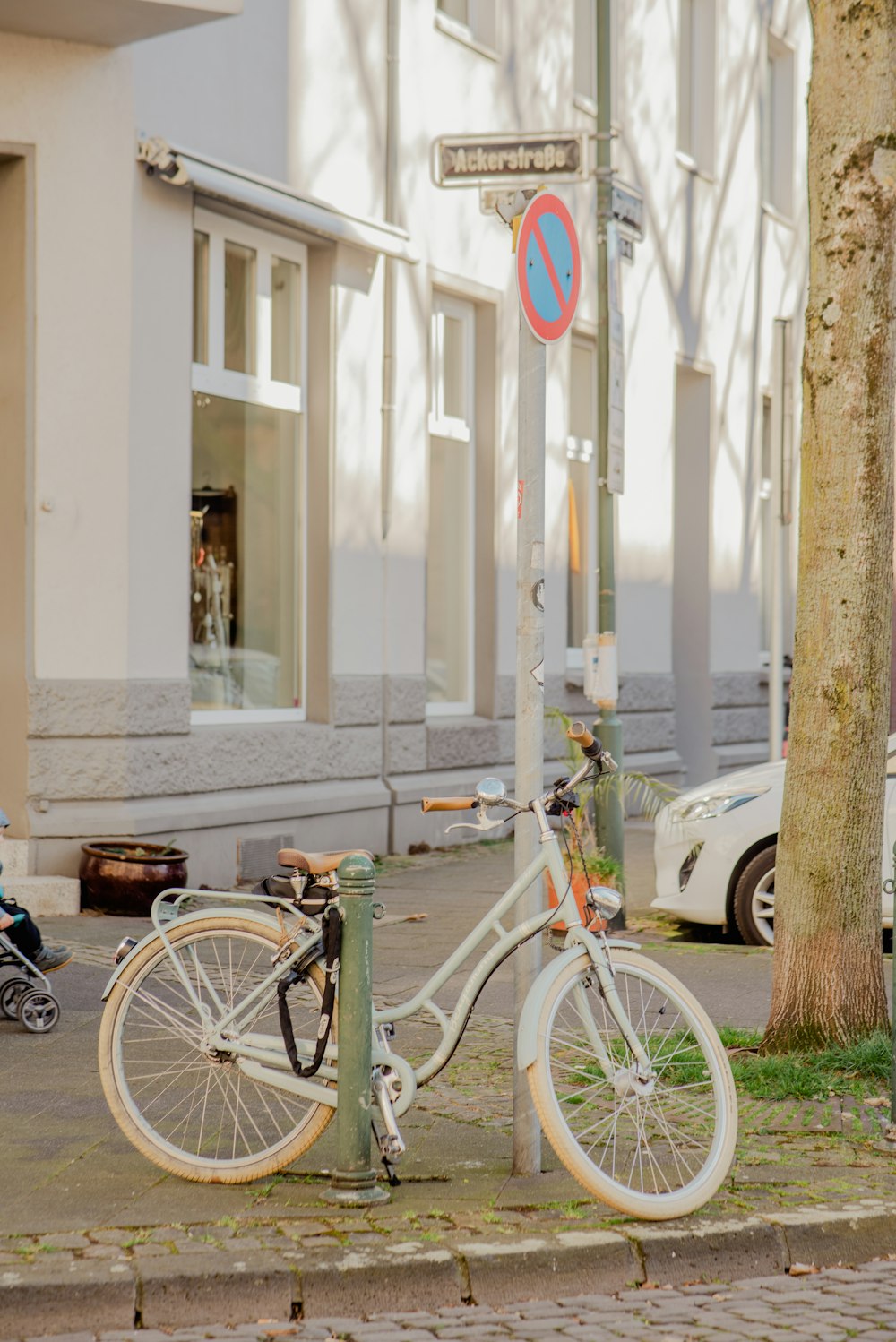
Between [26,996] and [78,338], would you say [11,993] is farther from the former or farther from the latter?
[78,338]

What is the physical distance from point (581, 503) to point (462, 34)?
4.40 metres

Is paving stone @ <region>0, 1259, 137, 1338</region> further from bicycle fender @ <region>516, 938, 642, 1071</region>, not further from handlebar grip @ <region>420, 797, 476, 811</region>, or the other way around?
handlebar grip @ <region>420, 797, 476, 811</region>

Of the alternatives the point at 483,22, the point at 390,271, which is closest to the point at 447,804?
the point at 390,271

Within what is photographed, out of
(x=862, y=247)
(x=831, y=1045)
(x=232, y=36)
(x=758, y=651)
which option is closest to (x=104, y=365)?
(x=232, y=36)

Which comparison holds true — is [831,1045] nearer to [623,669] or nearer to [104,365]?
[104,365]

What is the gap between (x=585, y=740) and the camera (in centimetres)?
471

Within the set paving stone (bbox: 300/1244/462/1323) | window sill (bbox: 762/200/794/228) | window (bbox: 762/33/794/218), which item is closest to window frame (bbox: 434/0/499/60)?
window sill (bbox: 762/200/794/228)

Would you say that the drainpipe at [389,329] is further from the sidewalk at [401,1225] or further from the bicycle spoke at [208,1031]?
the bicycle spoke at [208,1031]

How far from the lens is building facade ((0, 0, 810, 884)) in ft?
32.7

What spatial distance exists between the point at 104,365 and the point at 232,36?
249 centimetres

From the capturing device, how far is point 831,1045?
6117 millimetres

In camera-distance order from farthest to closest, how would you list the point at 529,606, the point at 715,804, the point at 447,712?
1. the point at 447,712
2. the point at 715,804
3. the point at 529,606

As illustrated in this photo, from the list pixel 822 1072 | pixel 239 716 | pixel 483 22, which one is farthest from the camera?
pixel 483 22

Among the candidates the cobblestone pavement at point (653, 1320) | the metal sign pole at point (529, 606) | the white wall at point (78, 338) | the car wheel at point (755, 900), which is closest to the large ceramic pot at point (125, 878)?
the white wall at point (78, 338)
